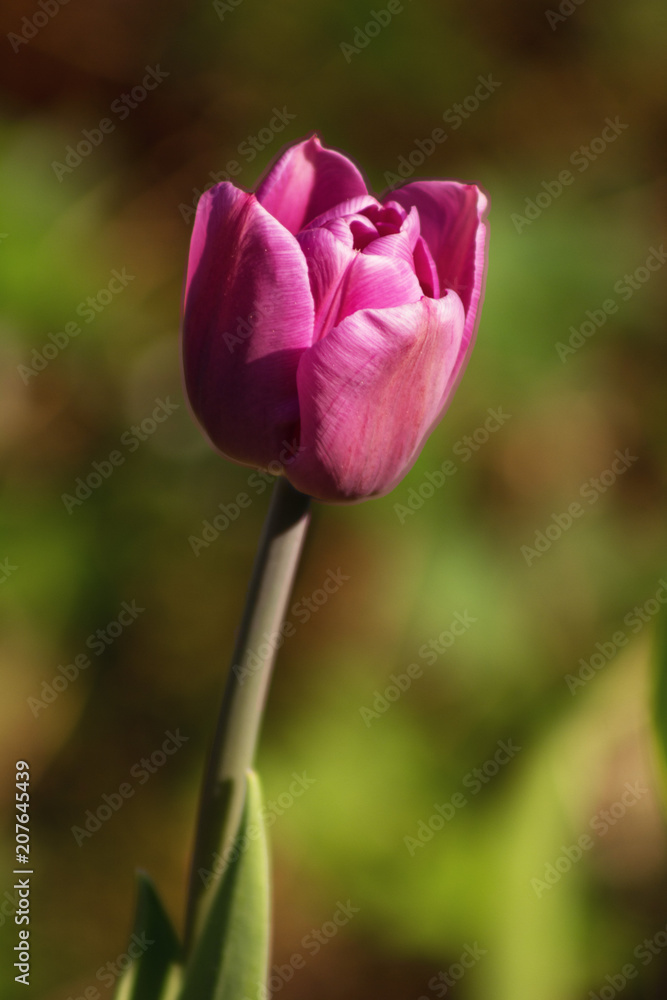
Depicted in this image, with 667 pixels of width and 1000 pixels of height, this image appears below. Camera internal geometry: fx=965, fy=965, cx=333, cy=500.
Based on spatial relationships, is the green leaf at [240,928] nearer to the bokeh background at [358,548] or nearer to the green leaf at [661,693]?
the green leaf at [661,693]

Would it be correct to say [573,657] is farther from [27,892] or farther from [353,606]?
[27,892]

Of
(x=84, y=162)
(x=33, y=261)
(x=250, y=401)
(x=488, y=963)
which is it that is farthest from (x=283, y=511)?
(x=84, y=162)

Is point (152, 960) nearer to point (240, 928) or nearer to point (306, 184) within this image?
point (240, 928)

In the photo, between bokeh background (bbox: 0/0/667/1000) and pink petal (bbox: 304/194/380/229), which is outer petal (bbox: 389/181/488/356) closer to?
pink petal (bbox: 304/194/380/229)

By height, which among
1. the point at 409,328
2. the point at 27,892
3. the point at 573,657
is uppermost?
the point at 409,328

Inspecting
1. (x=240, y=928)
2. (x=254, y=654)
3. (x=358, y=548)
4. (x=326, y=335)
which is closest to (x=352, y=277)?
(x=326, y=335)

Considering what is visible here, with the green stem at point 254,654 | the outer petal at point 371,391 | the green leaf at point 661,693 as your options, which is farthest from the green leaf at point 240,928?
the green leaf at point 661,693
